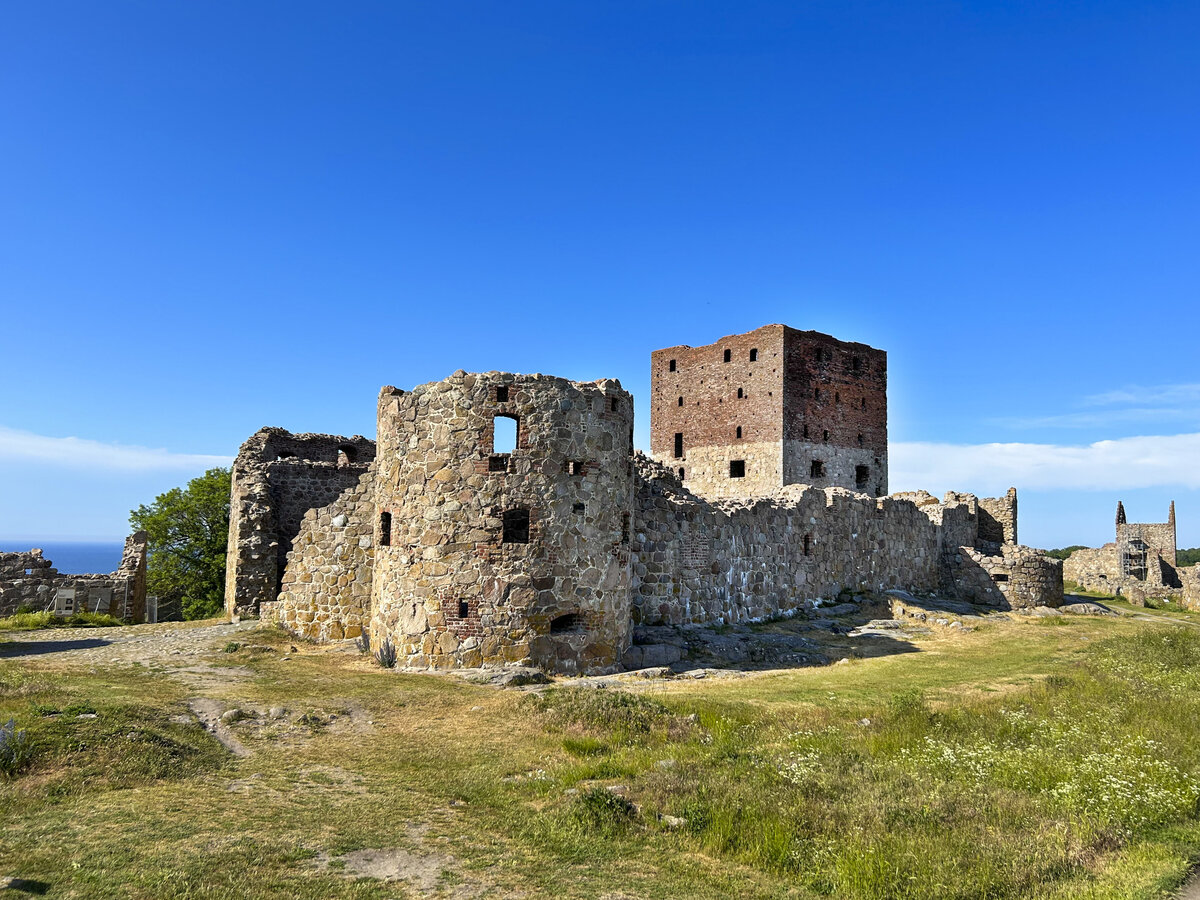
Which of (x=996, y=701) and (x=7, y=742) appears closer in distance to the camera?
(x=7, y=742)

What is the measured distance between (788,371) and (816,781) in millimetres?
29691

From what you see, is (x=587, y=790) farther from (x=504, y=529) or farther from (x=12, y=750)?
(x=504, y=529)

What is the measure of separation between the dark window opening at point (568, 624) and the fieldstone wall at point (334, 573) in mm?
5120

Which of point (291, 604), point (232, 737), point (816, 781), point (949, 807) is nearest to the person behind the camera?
point (949, 807)

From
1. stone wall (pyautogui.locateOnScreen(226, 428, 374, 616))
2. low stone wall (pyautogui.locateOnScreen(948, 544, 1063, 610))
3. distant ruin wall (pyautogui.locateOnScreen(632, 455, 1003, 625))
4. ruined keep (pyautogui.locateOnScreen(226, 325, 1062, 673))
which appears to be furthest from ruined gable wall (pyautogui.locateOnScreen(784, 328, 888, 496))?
stone wall (pyautogui.locateOnScreen(226, 428, 374, 616))

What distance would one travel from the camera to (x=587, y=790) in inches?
311

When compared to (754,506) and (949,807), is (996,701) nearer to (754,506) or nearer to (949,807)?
(949,807)

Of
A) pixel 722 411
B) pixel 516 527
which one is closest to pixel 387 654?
pixel 516 527

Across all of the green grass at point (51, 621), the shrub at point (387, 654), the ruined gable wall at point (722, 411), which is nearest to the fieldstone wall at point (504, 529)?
the shrub at point (387, 654)

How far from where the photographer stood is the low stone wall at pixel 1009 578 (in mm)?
28203

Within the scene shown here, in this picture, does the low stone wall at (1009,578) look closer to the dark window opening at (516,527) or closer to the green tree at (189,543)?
the dark window opening at (516,527)

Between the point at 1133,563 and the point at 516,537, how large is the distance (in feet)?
134

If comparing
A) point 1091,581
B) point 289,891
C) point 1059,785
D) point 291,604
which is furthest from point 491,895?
point 1091,581

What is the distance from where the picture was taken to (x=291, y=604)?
1762 cm
